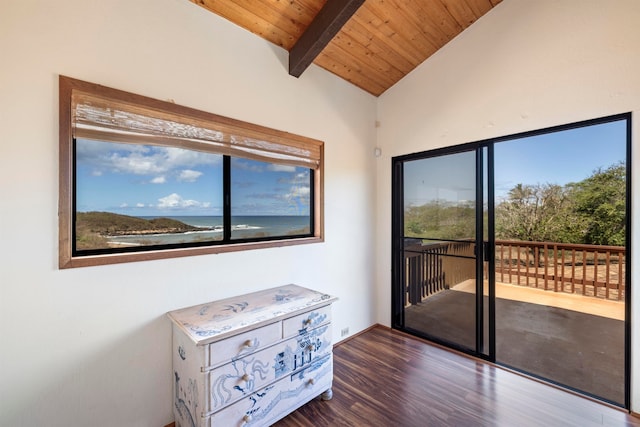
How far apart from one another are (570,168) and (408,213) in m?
1.47

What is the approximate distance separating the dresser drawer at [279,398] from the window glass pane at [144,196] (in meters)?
1.12

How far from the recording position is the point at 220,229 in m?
2.10

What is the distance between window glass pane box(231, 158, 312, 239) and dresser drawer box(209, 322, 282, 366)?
0.83m

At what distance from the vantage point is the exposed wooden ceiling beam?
1.88 meters

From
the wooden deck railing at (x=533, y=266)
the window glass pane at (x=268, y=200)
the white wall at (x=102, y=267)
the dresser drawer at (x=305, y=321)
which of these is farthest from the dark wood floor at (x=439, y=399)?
the window glass pane at (x=268, y=200)

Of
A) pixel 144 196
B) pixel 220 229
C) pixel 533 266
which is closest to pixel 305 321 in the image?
pixel 220 229

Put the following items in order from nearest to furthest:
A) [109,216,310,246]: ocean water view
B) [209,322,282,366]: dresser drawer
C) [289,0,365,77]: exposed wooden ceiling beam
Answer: [209,322,282,366]: dresser drawer, [109,216,310,246]: ocean water view, [289,0,365,77]: exposed wooden ceiling beam

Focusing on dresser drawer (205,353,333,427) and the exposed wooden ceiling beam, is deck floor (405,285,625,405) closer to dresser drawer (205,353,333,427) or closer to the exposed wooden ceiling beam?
dresser drawer (205,353,333,427)

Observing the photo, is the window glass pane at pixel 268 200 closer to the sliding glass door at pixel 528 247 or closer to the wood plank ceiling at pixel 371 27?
the wood plank ceiling at pixel 371 27

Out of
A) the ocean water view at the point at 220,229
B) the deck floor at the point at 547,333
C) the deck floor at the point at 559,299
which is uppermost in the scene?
the ocean water view at the point at 220,229

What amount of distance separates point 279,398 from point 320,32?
268 cm

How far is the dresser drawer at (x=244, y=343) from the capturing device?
145 cm

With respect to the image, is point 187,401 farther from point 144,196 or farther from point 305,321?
point 144,196

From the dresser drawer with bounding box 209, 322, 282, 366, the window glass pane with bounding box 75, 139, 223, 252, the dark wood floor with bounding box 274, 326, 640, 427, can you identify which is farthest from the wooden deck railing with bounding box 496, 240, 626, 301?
the window glass pane with bounding box 75, 139, 223, 252
